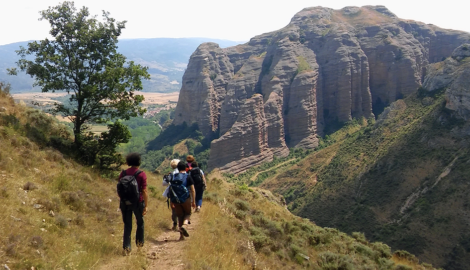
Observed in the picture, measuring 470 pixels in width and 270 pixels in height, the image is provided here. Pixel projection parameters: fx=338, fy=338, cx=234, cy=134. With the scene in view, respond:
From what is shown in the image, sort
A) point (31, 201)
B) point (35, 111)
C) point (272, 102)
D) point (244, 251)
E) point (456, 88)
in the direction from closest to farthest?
point (31, 201), point (244, 251), point (35, 111), point (456, 88), point (272, 102)

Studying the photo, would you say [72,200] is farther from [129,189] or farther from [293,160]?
[293,160]

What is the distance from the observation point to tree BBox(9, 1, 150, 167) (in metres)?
14.6

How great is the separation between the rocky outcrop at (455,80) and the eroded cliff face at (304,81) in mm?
25703

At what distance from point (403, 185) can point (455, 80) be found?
640 inches

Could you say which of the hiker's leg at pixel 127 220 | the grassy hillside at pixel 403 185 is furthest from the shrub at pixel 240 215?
the grassy hillside at pixel 403 185

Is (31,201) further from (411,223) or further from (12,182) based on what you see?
(411,223)

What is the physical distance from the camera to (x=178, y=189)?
8750mm

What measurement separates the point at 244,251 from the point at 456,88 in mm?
41849

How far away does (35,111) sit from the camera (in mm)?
15719

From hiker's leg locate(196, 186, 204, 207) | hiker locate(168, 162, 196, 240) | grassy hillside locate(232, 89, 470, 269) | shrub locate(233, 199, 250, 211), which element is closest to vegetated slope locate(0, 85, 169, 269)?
hiker locate(168, 162, 196, 240)

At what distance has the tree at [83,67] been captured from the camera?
14625 mm

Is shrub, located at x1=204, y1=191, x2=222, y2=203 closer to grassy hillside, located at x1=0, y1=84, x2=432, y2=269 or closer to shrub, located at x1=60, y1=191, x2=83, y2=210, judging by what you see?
grassy hillside, located at x1=0, y1=84, x2=432, y2=269

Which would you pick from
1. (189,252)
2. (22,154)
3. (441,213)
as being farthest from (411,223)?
(22,154)

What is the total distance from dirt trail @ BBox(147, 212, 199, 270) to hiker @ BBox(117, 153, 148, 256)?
0.49 metres
